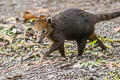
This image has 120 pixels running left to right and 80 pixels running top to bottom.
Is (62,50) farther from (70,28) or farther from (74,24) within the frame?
(74,24)

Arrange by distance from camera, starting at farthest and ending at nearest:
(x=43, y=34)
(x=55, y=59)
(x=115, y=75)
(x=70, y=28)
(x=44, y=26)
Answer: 1. (x=70, y=28)
2. (x=55, y=59)
3. (x=44, y=26)
4. (x=43, y=34)
5. (x=115, y=75)

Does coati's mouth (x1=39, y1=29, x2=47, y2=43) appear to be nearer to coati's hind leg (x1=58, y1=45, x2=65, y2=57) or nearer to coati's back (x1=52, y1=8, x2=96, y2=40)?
coati's back (x1=52, y1=8, x2=96, y2=40)

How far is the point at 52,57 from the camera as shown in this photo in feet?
30.6

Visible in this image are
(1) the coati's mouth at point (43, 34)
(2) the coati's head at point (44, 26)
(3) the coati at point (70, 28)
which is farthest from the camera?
(3) the coati at point (70, 28)

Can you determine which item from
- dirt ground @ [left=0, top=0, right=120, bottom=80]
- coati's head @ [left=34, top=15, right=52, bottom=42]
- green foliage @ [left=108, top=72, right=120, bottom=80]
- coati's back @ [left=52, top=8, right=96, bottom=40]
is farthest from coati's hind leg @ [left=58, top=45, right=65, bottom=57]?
green foliage @ [left=108, top=72, right=120, bottom=80]

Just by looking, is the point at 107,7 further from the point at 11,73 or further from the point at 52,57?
the point at 11,73

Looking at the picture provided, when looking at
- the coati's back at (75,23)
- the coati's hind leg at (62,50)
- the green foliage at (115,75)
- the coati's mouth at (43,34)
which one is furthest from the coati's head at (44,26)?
the green foliage at (115,75)

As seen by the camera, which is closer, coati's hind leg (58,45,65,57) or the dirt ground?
the dirt ground

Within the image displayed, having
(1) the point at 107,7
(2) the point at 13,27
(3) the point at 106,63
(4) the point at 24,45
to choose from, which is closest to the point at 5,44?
(4) the point at 24,45

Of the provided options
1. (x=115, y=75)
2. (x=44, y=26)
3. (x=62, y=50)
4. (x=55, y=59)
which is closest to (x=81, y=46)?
(x=62, y=50)

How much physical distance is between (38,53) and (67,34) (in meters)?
0.97

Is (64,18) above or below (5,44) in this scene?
above

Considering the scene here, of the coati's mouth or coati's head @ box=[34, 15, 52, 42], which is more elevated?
coati's head @ box=[34, 15, 52, 42]

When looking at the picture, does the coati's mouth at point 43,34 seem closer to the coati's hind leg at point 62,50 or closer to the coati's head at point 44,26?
the coati's head at point 44,26
